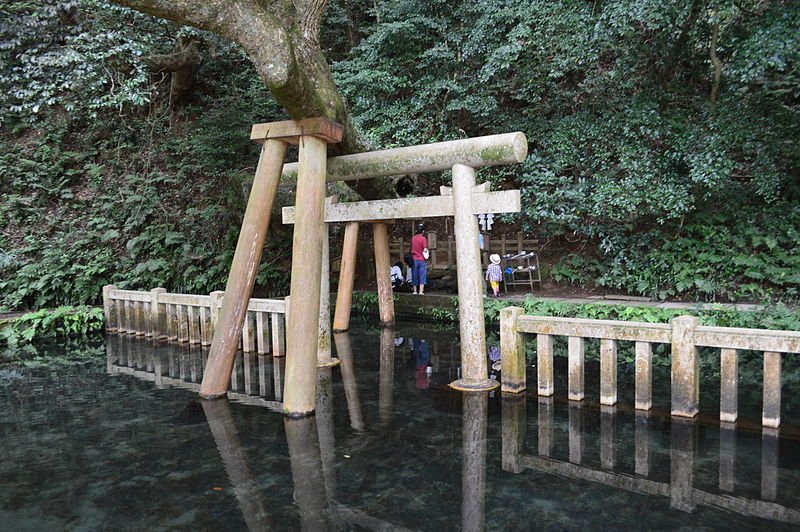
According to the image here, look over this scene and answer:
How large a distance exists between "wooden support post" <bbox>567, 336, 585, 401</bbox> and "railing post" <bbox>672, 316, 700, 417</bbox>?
1046mm

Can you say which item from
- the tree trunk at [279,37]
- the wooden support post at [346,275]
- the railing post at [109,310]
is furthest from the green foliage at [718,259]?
the railing post at [109,310]

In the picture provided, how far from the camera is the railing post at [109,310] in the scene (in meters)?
13.0

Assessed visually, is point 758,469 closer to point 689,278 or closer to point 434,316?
point 689,278

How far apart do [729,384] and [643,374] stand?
0.87m

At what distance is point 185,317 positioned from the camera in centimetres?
1161

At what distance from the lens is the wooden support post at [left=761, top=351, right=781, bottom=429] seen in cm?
577

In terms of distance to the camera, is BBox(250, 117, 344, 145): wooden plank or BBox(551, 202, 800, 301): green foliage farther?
BBox(551, 202, 800, 301): green foliage

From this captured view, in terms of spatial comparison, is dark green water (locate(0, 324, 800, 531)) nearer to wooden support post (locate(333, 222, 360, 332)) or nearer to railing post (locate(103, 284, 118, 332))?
wooden support post (locate(333, 222, 360, 332))

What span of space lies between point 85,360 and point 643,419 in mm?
9306

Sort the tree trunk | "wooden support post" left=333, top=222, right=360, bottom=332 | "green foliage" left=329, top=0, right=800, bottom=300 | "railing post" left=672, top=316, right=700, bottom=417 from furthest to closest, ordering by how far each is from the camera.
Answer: "wooden support post" left=333, top=222, right=360, bottom=332 → "green foliage" left=329, top=0, right=800, bottom=300 → "railing post" left=672, top=316, right=700, bottom=417 → the tree trunk

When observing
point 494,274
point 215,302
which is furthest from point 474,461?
point 494,274

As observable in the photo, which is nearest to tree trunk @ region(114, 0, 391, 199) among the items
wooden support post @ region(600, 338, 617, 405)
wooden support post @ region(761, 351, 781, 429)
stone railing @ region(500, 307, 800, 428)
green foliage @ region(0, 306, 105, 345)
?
stone railing @ region(500, 307, 800, 428)

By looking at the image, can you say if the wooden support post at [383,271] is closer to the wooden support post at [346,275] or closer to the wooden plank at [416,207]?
the wooden support post at [346,275]

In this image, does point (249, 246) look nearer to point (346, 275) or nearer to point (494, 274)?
point (346, 275)
